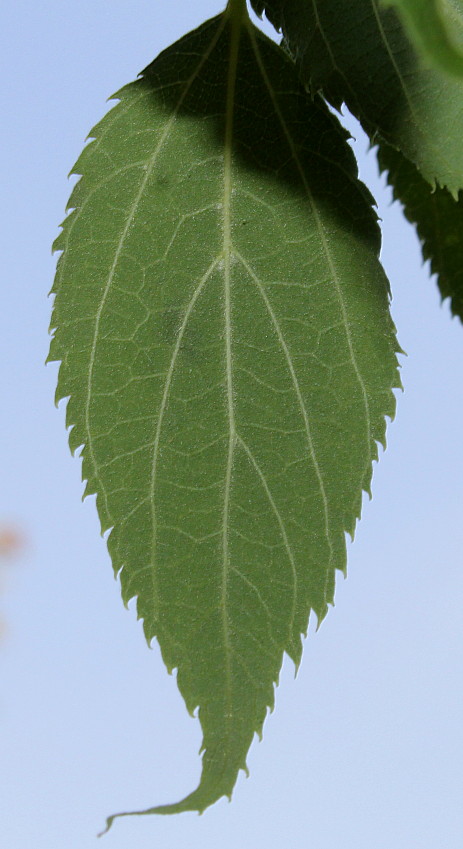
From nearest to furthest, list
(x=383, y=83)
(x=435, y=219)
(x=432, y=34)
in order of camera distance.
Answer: (x=432, y=34), (x=383, y=83), (x=435, y=219)

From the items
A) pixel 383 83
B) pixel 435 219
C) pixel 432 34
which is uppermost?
pixel 432 34

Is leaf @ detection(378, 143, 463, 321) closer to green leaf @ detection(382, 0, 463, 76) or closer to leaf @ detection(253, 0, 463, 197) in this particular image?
leaf @ detection(253, 0, 463, 197)

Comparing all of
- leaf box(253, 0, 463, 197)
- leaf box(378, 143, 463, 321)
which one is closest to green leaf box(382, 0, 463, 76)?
leaf box(253, 0, 463, 197)

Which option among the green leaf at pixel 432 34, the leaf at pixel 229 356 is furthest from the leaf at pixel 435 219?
the green leaf at pixel 432 34

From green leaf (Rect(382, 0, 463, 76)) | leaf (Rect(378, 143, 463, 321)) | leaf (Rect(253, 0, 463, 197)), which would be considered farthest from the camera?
leaf (Rect(378, 143, 463, 321))

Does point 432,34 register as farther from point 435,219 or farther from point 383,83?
point 435,219

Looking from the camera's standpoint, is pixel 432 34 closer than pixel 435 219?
Yes

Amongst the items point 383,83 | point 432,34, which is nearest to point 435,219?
point 383,83
